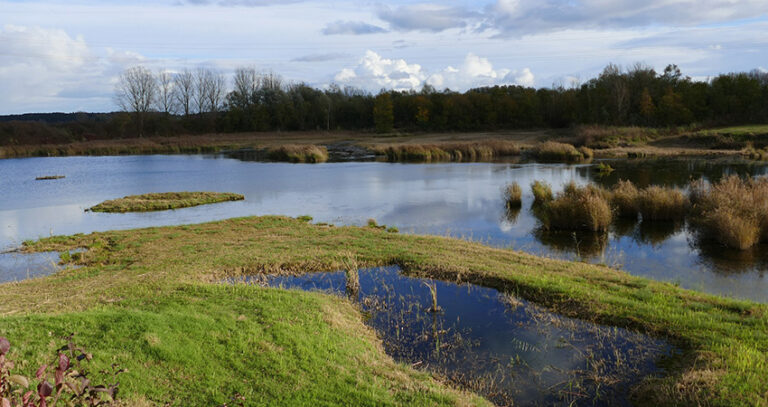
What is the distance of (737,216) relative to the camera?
13547 mm

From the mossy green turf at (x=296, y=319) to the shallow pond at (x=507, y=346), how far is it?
364 mm

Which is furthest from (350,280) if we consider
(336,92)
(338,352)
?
(336,92)

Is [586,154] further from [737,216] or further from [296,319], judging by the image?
[296,319]

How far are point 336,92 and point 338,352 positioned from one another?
3563 inches

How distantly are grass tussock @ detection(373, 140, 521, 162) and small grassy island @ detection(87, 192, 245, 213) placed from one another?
2245 centimetres

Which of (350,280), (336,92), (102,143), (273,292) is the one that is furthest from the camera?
(336,92)

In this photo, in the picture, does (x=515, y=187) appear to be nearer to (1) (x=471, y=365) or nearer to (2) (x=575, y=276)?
(2) (x=575, y=276)

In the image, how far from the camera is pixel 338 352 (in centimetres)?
646

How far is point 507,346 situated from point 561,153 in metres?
35.5

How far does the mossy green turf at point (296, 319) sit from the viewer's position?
5434 millimetres

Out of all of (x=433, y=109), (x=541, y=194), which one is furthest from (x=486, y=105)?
(x=541, y=194)

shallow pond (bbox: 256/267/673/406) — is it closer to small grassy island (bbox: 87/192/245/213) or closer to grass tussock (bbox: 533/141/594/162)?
small grassy island (bbox: 87/192/245/213)

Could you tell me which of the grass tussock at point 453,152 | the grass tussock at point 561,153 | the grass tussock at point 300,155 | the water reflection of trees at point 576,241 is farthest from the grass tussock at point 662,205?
the grass tussock at point 300,155

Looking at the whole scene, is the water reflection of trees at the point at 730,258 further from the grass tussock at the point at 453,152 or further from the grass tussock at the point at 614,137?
the grass tussock at the point at 614,137
